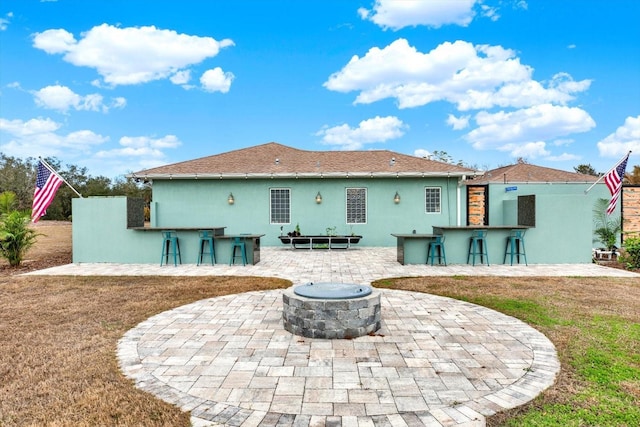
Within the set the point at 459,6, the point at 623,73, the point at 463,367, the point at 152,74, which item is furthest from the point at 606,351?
the point at 152,74

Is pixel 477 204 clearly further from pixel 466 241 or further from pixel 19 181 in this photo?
pixel 19 181

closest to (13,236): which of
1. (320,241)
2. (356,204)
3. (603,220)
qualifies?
(320,241)

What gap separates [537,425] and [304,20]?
1574 cm

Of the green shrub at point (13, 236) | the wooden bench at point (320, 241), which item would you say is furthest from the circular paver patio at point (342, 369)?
the wooden bench at point (320, 241)

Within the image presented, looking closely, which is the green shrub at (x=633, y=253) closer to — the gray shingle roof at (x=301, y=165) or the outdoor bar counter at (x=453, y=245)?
the outdoor bar counter at (x=453, y=245)

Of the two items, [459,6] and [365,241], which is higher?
[459,6]


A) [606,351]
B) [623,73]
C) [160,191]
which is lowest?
[606,351]

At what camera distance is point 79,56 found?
14367mm

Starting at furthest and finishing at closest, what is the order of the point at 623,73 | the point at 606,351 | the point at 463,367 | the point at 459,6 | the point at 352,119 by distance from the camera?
the point at 352,119 → the point at 623,73 → the point at 459,6 → the point at 606,351 → the point at 463,367

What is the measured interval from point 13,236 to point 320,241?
9035 millimetres

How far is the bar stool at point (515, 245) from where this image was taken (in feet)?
32.0

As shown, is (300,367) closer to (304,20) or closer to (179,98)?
(304,20)

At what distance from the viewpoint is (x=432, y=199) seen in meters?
13.7

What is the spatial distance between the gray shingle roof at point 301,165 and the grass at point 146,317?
20.7ft
